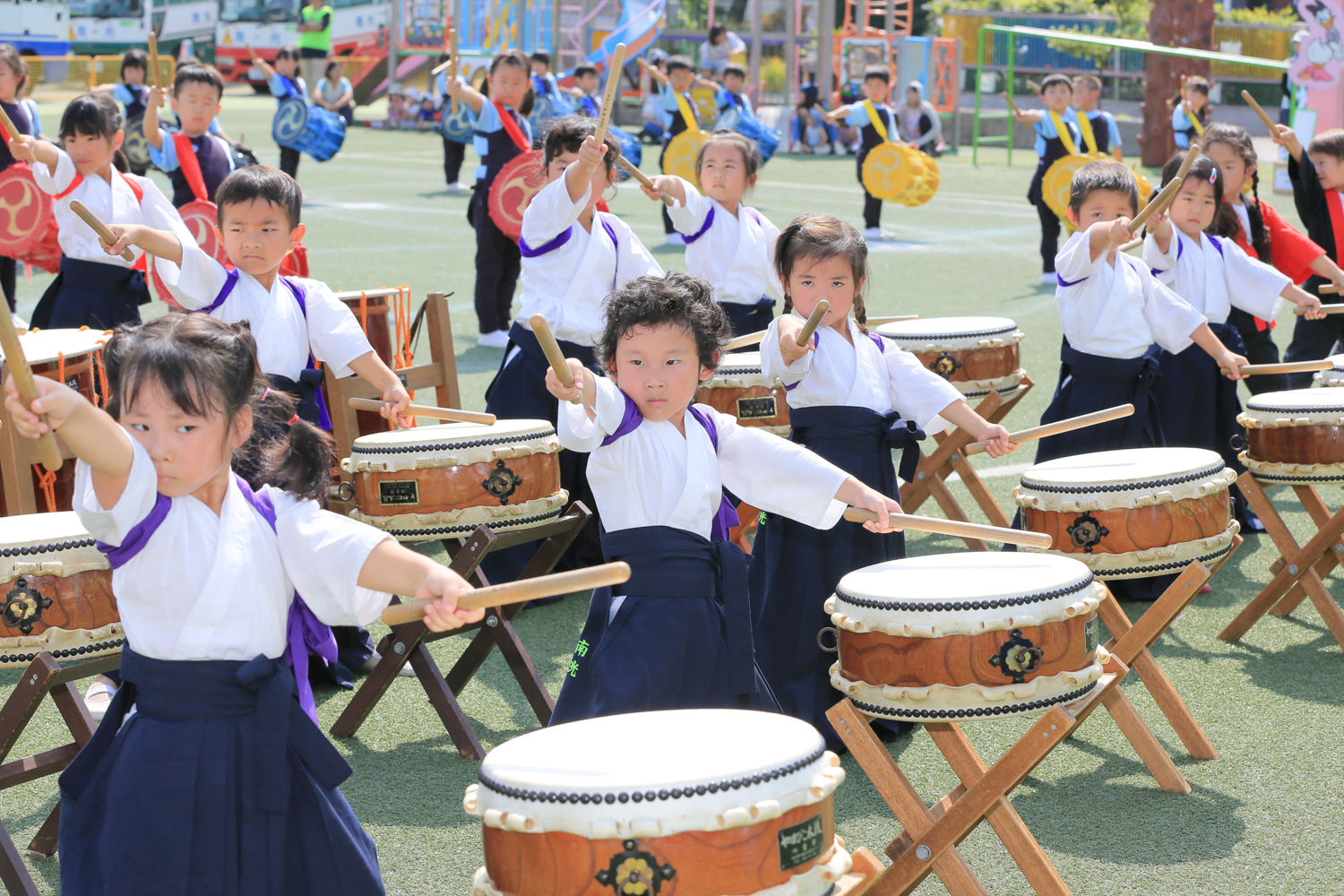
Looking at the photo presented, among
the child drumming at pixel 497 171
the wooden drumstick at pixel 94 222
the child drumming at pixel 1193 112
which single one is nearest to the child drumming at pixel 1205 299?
the wooden drumstick at pixel 94 222

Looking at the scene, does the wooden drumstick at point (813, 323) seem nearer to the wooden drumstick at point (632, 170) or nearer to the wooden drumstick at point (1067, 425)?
the wooden drumstick at point (1067, 425)

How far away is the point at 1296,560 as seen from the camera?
3826 mm

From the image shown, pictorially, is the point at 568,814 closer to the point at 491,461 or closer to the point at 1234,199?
the point at 491,461

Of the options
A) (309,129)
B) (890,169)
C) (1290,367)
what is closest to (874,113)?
(890,169)

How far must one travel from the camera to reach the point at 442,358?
4.27m

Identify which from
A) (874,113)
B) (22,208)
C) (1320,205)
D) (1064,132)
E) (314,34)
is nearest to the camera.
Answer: (22,208)

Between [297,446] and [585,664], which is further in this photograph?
[585,664]

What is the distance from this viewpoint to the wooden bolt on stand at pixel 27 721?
257 centimetres

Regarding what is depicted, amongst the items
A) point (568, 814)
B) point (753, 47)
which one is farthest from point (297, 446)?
point (753, 47)

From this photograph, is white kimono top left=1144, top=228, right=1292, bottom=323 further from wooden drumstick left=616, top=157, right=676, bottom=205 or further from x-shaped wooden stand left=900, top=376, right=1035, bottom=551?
wooden drumstick left=616, top=157, right=676, bottom=205

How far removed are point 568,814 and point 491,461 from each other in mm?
1605

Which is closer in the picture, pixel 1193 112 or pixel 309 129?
pixel 1193 112

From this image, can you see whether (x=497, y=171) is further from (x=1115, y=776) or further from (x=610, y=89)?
(x=1115, y=776)

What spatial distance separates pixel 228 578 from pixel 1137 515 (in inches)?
73.7
